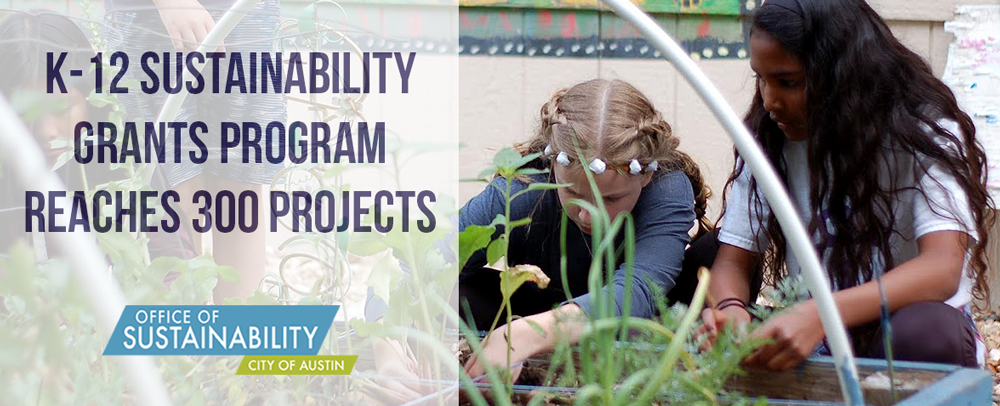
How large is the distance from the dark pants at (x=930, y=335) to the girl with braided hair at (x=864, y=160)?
21 millimetres

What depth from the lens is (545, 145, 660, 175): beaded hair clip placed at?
1390 mm

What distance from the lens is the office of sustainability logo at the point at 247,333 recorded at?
0.76 metres

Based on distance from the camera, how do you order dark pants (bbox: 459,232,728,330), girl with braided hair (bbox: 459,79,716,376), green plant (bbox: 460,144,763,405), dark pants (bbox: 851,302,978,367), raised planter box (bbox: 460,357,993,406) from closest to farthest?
green plant (bbox: 460,144,763,405) < raised planter box (bbox: 460,357,993,406) < dark pants (bbox: 851,302,978,367) < girl with braided hair (bbox: 459,79,716,376) < dark pants (bbox: 459,232,728,330)

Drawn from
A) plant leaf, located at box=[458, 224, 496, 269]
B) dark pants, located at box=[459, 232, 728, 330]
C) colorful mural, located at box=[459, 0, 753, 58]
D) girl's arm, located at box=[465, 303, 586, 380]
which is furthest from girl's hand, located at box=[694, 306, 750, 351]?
colorful mural, located at box=[459, 0, 753, 58]

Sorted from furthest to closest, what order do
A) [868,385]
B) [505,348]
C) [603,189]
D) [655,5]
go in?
1. [655,5]
2. [603,189]
3. [505,348]
4. [868,385]

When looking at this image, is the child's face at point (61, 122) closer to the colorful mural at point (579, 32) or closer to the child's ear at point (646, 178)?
the child's ear at point (646, 178)

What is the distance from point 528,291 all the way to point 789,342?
0.81 metres

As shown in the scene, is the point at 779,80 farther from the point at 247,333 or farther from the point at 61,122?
the point at 61,122

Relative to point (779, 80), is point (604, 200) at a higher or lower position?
lower

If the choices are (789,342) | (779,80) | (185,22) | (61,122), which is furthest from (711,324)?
(61,122)

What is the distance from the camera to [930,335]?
1.23m

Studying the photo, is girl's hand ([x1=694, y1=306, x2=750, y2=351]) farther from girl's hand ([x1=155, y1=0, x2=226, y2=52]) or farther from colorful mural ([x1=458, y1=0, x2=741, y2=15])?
colorful mural ([x1=458, y1=0, x2=741, y2=15])

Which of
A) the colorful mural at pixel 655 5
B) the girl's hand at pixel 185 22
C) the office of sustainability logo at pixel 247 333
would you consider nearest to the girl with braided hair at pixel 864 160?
the office of sustainability logo at pixel 247 333

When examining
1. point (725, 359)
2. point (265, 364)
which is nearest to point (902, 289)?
point (725, 359)
